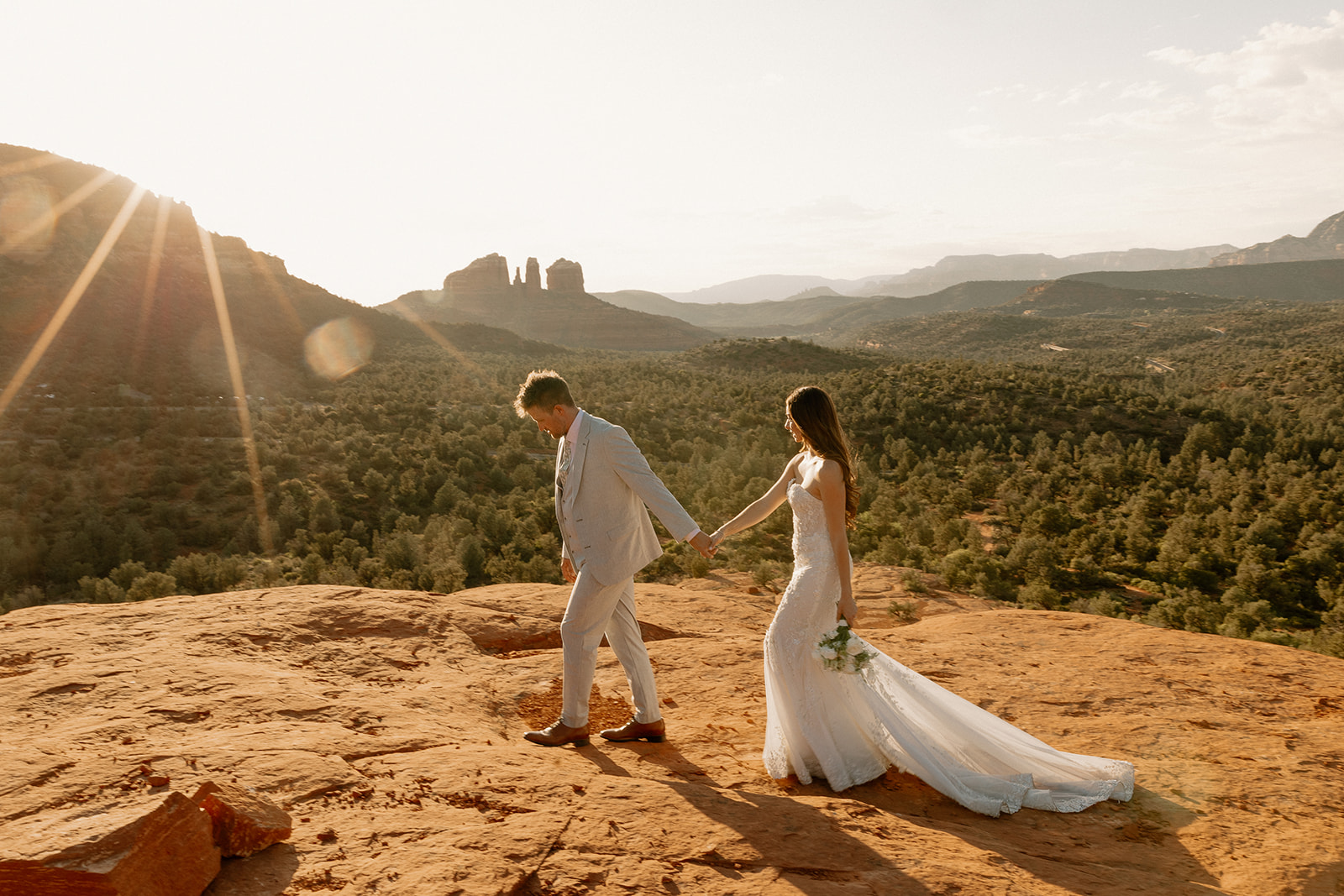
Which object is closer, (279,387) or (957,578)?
(957,578)

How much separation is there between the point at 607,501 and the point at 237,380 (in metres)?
36.7

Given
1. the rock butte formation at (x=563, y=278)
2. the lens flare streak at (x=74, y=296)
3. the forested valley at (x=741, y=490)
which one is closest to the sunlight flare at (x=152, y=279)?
the lens flare streak at (x=74, y=296)

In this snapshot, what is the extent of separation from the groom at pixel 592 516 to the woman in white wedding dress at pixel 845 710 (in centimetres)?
67

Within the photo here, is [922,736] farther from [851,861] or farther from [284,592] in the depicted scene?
[284,592]

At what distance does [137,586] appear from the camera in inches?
410

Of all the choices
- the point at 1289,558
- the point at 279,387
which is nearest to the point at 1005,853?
the point at 1289,558

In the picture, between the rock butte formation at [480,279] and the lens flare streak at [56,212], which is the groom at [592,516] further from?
the rock butte formation at [480,279]

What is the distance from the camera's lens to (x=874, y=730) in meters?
3.95

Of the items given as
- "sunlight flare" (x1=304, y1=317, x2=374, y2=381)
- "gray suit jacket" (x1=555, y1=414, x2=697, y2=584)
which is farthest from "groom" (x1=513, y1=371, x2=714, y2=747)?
"sunlight flare" (x1=304, y1=317, x2=374, y2=381)

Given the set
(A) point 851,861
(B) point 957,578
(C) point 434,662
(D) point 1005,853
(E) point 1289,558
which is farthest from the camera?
(E) point 1289,558

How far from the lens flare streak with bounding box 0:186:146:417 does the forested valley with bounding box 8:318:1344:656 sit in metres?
4.02

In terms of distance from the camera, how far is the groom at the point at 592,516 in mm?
4168

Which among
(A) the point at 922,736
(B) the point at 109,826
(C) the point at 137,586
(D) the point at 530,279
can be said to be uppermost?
(D) the point at 530,279

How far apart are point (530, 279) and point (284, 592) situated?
4284 inches
